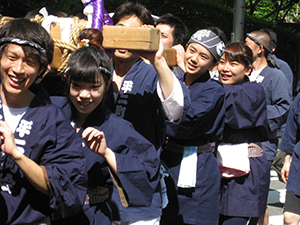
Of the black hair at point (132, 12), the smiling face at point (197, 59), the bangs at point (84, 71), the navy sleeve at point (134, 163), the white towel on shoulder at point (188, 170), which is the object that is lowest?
the white towel on shoulder at point (188, 170)

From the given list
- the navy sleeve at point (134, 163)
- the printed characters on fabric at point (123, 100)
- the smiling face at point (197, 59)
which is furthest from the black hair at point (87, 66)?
the smiling face at point (197, 59)

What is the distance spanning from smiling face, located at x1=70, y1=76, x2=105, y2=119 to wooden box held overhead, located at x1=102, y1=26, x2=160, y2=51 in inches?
8.8

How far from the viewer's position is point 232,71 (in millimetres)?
3279

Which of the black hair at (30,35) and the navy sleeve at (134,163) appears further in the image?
the navy sleeve at (134,163)

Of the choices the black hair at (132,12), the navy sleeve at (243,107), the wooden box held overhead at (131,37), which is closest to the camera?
the wooden box held overhead at (131,37)

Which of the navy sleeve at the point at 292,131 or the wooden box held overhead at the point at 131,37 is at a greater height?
the wooden box held overhead at the point at 131,37

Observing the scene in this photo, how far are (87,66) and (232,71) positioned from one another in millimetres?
1588

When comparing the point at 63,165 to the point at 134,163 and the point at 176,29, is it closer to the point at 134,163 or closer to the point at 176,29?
the point at 134,163

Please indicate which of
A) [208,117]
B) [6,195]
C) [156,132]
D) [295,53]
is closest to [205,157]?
[208,117]

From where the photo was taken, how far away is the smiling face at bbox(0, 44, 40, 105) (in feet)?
5.72

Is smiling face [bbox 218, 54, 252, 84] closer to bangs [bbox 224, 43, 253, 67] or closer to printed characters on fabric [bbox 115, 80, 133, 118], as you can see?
bangs [bbox 224, 43, 253, 67]

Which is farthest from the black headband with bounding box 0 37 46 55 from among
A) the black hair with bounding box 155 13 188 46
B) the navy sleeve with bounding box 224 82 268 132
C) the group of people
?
the black hair with bounding box 155 13 188 46

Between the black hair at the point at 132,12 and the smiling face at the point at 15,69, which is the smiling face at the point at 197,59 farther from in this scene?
the smiling face at the point at 15,69

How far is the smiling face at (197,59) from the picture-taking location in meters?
2.79
